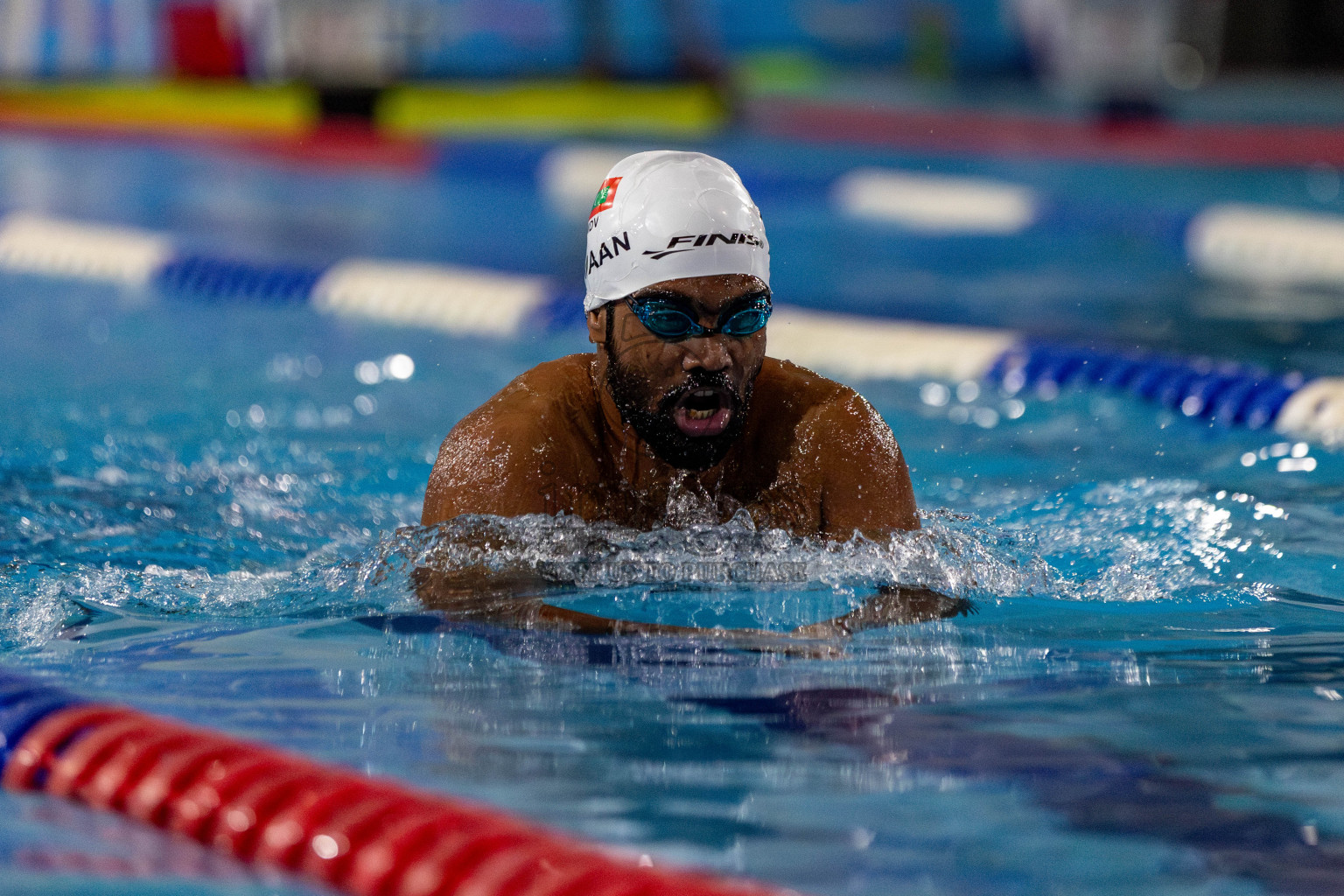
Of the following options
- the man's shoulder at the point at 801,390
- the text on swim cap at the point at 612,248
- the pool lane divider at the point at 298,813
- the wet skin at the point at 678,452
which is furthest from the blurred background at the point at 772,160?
the pool lane divider at the point at 298,813

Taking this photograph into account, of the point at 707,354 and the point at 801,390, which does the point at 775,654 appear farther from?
the point at 801,390

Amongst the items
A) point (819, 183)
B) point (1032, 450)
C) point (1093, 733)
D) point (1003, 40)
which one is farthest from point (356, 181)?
point (1003, 40)

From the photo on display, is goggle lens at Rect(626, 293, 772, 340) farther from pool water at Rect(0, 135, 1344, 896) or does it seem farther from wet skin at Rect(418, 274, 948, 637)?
pool water at Rect(0, 135, 1344, 896)

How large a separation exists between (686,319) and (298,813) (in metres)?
1.14

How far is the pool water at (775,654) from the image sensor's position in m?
2.09

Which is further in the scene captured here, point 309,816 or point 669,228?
point 669,228

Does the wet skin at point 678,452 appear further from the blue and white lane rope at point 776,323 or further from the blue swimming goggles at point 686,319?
the blue and white lane rope at point 776,323

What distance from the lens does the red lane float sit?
1.95 metres

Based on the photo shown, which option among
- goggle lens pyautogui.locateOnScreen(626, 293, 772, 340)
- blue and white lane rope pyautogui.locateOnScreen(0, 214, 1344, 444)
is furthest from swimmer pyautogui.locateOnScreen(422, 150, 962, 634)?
blue and white lane rope pyautogui.locateOnScreen(0, 214, 1344, 444)

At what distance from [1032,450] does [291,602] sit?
2.31m

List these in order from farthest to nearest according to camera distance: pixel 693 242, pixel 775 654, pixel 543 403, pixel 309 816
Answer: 1. pixel 543 403
2. pixel 693 242
3. pixel 775 654
4. pixel 309 816

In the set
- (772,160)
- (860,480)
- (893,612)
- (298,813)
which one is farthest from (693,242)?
(772,160)

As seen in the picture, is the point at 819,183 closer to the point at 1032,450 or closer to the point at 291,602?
the point at 1032,450

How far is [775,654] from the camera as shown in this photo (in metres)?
2.69
